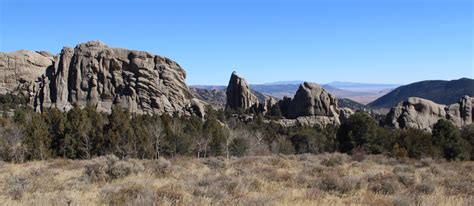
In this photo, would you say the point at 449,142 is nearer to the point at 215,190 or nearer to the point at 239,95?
the point at 215,190

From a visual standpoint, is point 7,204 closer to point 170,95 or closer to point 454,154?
point 454,154

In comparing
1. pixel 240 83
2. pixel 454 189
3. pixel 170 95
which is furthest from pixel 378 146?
pixel 240 83

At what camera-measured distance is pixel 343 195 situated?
418 inches

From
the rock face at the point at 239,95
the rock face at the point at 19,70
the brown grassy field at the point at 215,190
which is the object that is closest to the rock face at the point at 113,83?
the rock face at the point at 19,70

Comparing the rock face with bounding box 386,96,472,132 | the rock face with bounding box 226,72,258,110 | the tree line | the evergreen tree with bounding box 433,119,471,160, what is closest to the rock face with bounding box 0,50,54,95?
the rock face with bounding box 226,72,258,110

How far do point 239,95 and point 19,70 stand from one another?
186ft

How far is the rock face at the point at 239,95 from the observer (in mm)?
122312

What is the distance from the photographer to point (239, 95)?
405ft

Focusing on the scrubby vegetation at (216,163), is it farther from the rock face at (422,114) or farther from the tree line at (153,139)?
the rock face at (422,114)

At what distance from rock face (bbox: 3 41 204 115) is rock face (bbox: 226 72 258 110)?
528 inches

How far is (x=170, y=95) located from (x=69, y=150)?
64118 millimetres

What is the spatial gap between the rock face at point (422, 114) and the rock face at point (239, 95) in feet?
124

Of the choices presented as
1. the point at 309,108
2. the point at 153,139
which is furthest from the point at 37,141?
the point at 309,108

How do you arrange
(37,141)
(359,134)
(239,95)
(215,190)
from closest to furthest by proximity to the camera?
(215,190), (37,141), (359,134), (239,95)
